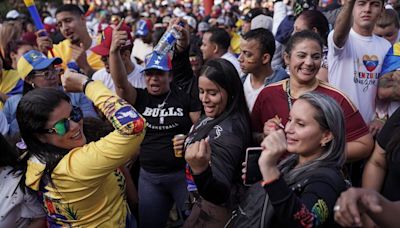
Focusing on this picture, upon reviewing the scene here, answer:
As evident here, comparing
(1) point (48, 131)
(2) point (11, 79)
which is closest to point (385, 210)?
(1) point (48, 131)

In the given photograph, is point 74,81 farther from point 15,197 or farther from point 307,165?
point 307,165

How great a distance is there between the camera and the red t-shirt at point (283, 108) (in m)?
2.76

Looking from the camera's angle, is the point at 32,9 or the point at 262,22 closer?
the point at 32,9

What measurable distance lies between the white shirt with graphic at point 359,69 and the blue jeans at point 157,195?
157 cm

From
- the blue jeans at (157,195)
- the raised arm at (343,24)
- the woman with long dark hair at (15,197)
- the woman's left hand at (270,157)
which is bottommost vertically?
the blue jeans at (157,195)

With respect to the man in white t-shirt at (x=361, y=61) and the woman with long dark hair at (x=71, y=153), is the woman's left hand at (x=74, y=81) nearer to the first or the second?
the woman with long dark hair at (x=71, y=153)

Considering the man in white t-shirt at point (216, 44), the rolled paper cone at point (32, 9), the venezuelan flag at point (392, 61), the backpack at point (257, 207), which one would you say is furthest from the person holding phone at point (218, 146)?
the man in white t-shirt at point (216, 44)

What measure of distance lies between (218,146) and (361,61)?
170cm

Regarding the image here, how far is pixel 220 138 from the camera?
248 cm

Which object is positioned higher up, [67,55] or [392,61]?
[392,61]

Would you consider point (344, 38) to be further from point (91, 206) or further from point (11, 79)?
point (11, 79)

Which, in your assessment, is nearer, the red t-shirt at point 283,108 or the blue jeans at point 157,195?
the red t-shirt at point 283,108

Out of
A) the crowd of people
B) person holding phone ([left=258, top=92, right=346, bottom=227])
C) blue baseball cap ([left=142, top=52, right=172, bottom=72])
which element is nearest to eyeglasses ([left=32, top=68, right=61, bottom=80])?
the crowd of people

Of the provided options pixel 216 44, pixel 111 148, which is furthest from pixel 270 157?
pixel 216 44
